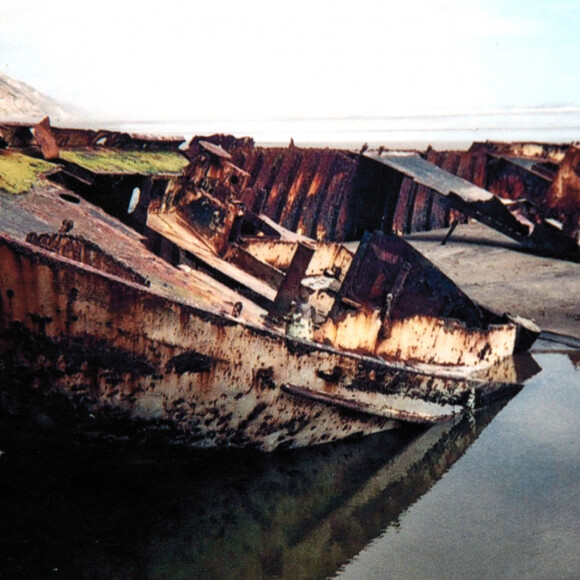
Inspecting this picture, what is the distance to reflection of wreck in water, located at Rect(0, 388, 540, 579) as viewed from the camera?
303cm

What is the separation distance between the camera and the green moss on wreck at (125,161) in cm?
499

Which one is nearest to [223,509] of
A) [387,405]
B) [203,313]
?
[203,313]

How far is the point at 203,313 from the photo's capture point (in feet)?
10.6

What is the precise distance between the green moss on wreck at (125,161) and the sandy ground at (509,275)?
10.4 feet

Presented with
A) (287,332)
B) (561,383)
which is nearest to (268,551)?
(287,332)

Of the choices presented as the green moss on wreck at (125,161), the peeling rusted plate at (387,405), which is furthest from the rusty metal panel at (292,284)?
the green moss on wreck at (125,161)

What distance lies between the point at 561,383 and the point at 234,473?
2.92m

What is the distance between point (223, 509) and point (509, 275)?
631cm

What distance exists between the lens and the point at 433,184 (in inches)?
359

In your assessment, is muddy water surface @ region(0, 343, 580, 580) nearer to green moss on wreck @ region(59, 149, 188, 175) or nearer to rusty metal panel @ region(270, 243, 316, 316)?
rusty metal panel @ region(270, 243, 316, 316)

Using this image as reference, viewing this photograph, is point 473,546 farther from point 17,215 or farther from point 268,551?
point 17,215

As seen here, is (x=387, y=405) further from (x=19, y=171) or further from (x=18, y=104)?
(x=18, y=104)

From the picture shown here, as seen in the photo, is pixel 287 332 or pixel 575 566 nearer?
pixel 575 566

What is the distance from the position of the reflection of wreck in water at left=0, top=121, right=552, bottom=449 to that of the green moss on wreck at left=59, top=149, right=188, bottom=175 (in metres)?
0.02
